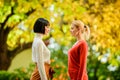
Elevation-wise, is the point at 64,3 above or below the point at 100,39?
above

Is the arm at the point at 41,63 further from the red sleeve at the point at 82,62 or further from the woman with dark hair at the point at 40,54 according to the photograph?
the red sleeve at the point at 82,62

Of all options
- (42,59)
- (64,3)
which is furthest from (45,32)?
(64,3)

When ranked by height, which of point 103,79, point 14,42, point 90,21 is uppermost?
point 90,21

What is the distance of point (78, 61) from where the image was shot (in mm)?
6195

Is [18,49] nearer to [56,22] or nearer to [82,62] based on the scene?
[56,22]

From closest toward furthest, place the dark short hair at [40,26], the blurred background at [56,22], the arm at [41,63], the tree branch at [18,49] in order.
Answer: the arm at [41,63] < the dark short hair at [40,26] < the blurred background at [56,22] < the tree branch at [18,49]

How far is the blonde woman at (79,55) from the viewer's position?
607cm

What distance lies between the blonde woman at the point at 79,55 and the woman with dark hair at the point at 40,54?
348mm

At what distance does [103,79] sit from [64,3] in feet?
28.8

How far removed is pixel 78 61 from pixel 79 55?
90mm

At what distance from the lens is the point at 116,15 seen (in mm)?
11906

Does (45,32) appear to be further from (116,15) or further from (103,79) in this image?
(103,79)

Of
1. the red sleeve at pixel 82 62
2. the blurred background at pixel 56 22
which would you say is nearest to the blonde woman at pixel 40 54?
the red sleeve at pixel 82 62

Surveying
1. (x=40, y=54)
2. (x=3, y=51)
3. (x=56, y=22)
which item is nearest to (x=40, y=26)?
(x=40, y=54)
